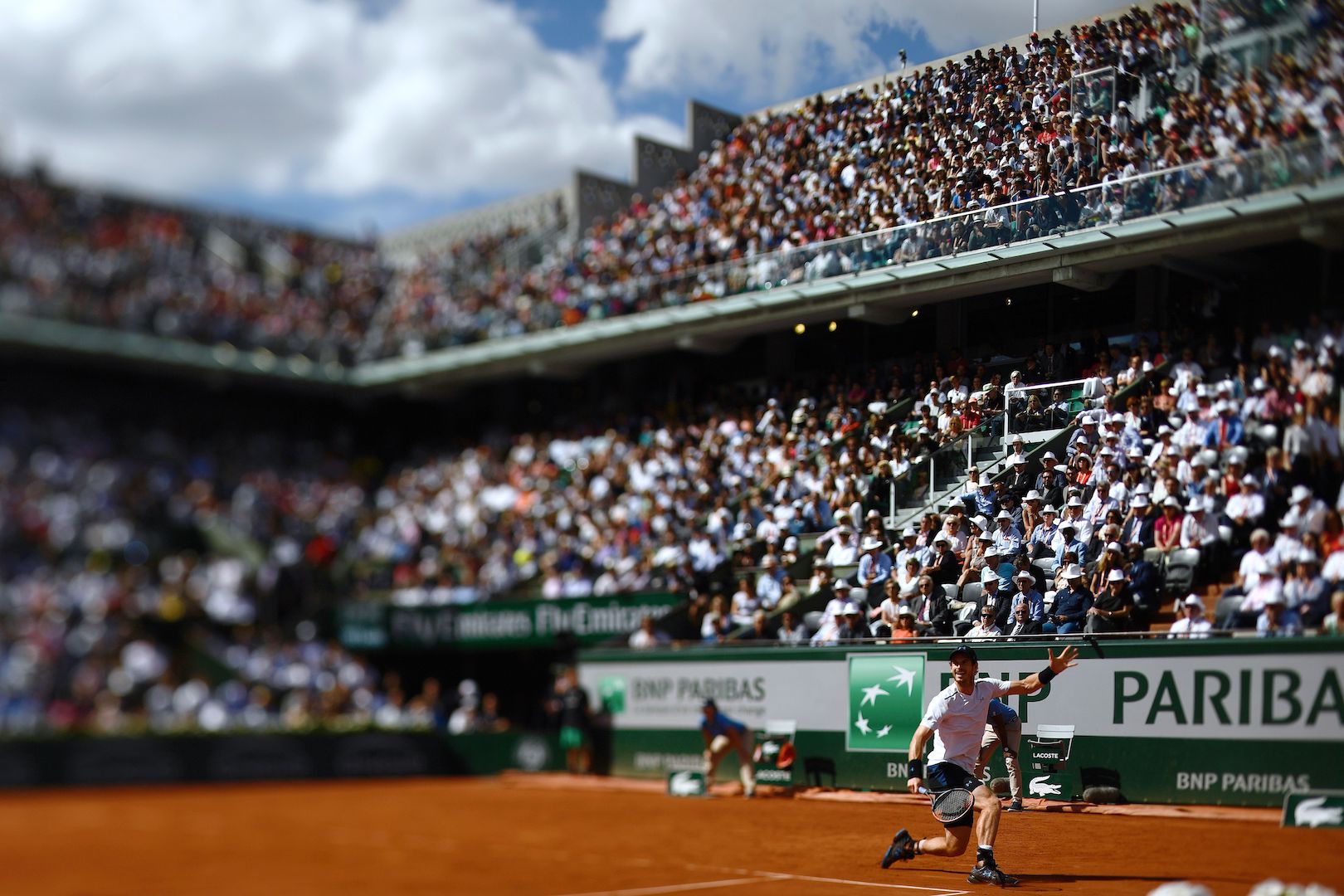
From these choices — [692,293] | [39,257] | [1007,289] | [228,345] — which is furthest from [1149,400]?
[228,345]

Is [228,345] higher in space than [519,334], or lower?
lower

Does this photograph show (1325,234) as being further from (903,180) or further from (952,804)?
(952,804)

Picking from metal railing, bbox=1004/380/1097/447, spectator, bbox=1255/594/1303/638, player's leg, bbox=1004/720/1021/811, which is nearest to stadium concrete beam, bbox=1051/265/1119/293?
metal railing, bbox=1004/380/1097/447

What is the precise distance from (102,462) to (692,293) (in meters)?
4.78

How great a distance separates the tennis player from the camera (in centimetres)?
750

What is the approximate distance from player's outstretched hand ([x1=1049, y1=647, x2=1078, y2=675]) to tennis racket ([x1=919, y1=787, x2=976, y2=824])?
885 millimetres

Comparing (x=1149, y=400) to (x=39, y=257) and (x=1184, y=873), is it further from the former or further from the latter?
(x=39, y=257)

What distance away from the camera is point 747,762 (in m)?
12.2

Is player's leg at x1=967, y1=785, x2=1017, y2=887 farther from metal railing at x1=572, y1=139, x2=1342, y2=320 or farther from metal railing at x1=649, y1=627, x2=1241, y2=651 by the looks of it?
metal railing at x1=572, y1=139, x2=1342, y2=320

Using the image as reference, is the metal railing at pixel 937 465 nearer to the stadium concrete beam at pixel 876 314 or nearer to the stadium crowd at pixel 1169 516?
the stadium crowd at pixel 1169 516

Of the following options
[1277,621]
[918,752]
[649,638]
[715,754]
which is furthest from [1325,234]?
[649,638]

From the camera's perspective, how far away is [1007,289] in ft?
26.5

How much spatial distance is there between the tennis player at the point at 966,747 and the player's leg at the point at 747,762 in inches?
167

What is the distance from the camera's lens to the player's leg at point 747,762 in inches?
465
